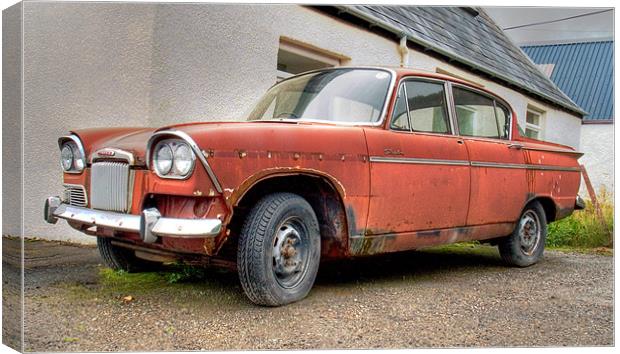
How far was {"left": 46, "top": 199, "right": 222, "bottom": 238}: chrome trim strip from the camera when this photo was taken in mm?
2578

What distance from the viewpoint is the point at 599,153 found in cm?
365

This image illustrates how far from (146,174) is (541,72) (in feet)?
9.12

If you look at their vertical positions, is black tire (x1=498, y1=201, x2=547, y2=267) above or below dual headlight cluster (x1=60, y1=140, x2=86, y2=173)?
below

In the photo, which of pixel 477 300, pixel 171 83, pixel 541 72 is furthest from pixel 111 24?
pixel 541 72

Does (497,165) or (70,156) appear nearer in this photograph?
(70,156)

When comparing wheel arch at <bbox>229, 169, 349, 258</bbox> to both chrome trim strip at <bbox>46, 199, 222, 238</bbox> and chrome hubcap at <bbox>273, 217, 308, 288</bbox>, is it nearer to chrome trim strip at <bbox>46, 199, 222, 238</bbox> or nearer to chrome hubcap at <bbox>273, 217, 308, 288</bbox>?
chrome hubcap at <bbox>273, 217, 308, 288</bbox>

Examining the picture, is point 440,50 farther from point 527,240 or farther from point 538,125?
point 527,240

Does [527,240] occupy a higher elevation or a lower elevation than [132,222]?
lower

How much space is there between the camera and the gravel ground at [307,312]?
2.64 meters

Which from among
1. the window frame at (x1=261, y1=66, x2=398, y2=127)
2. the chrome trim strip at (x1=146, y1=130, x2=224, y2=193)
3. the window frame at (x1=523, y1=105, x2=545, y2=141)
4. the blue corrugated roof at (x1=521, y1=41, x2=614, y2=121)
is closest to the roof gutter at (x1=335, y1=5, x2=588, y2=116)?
the blue corrugated roof at (x1=521, y1=41, x2=614, y2=121)

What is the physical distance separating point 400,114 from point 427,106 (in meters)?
0.35

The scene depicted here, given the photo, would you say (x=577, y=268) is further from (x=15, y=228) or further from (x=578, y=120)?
(x=15, y=228)

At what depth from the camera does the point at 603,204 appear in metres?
3.55

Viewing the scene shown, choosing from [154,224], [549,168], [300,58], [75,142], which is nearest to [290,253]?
[154,224]
